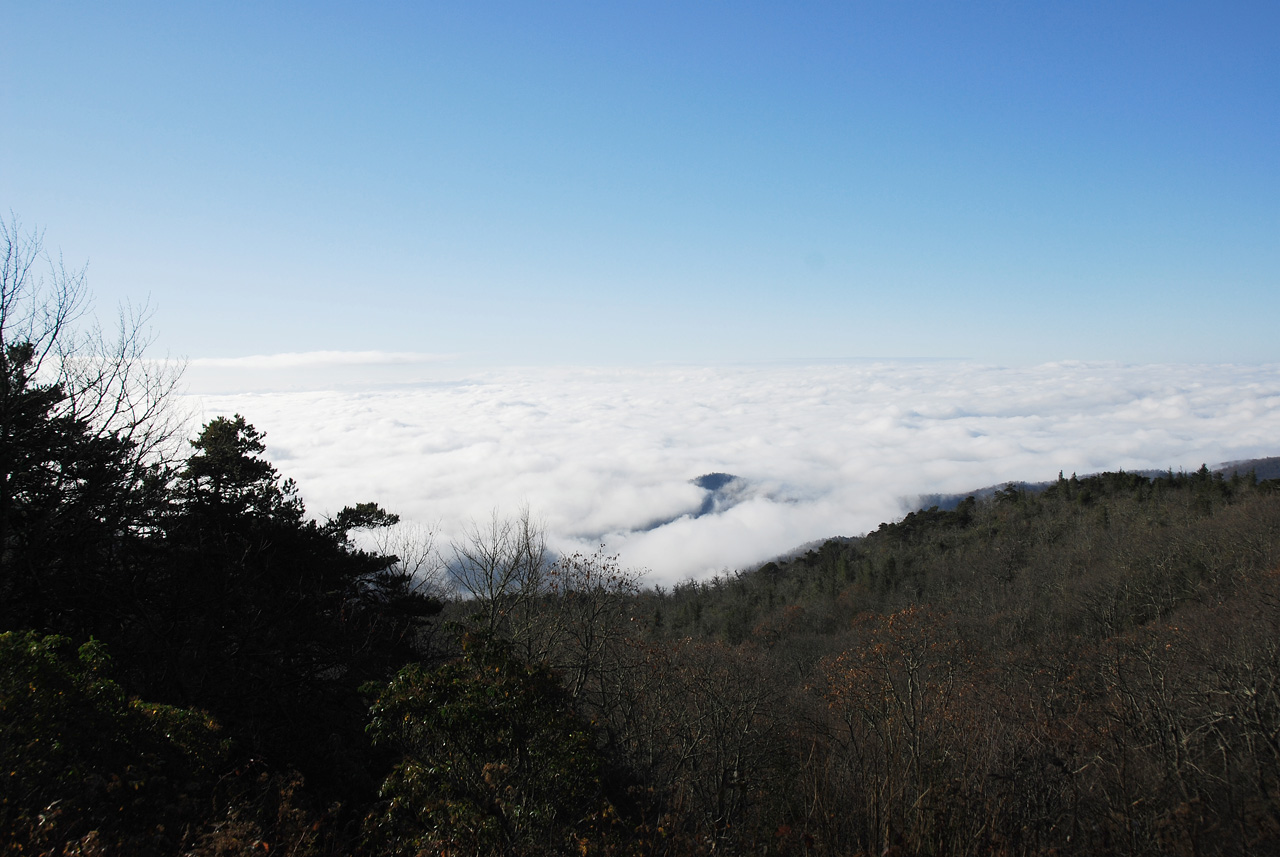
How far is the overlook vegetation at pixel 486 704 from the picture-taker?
6375mm

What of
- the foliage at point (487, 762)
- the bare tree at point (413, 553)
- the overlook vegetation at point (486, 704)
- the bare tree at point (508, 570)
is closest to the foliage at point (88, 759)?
the overlook vegetation at point (486, 704)

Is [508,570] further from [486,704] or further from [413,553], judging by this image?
[486,704]

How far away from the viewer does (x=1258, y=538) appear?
37250mm

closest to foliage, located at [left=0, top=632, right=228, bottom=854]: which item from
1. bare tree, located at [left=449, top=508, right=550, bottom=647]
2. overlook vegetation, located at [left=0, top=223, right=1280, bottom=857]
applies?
overlook vegetation, located at [left=0, top=223, right=1280, bottom=857]

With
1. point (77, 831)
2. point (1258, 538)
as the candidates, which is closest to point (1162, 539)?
point (1258, 538)

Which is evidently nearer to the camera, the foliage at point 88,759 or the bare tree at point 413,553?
the foliage at point 88,759

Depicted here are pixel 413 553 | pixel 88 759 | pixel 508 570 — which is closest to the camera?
pixel 88 759

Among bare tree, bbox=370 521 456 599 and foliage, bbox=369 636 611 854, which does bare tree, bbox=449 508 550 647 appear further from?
foliage, bbox=369 636 611 854

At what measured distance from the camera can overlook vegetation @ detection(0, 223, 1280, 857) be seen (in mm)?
6375

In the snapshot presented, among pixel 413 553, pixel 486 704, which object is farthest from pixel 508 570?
pixel 486 704

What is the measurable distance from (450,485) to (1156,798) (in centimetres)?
16468

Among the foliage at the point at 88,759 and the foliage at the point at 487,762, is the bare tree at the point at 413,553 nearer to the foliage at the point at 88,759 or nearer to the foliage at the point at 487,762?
the foliage at the point at 88,759

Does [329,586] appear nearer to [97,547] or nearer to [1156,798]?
[97,547]

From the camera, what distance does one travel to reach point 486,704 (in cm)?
750
